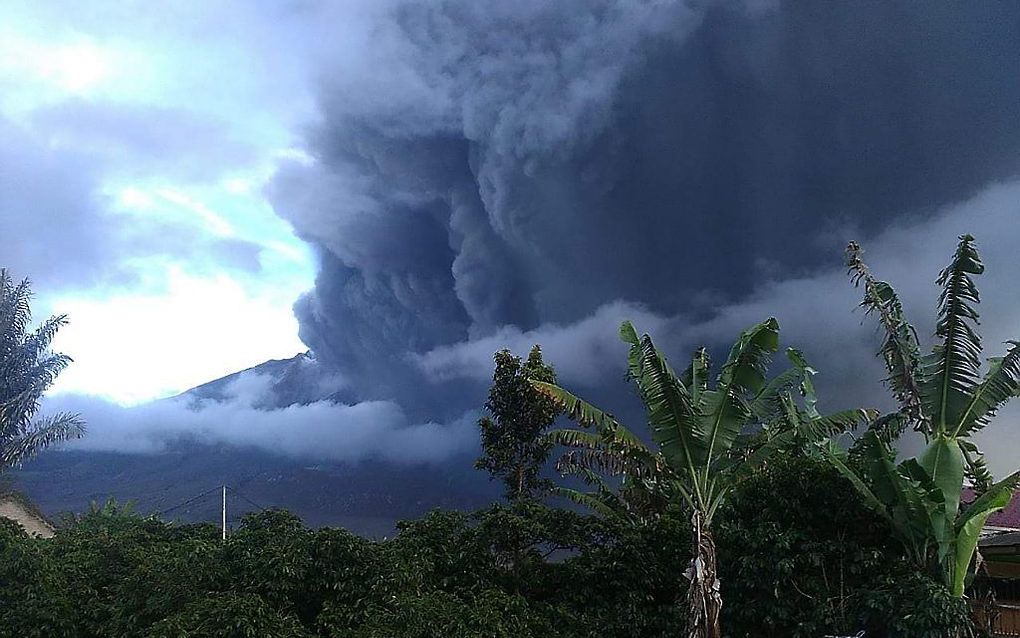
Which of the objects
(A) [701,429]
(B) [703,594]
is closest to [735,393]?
(A) [701,429]

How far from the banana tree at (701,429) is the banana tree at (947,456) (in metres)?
1.17

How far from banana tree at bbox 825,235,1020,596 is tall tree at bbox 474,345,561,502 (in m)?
8.11

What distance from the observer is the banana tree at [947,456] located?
10.1m

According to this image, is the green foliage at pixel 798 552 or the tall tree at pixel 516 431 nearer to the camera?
the green foliage at pixel 798 552

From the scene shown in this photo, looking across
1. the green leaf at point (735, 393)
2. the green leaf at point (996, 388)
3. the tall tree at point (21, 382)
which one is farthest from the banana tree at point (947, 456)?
the tall tree at point (21, 382)

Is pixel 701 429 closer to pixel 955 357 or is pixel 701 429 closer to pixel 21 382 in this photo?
pixel 955 357

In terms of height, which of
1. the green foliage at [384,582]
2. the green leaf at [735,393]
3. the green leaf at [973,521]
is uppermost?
the green leaf at [735,393]

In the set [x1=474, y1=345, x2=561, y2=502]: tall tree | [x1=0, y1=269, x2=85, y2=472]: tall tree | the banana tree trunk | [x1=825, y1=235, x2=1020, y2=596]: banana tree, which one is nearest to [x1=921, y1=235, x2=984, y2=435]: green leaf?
[x1=825, y1=235, x2=1020, y2=596]: banana tree

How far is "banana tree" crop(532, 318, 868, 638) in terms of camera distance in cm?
987

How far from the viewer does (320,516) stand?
119875mm

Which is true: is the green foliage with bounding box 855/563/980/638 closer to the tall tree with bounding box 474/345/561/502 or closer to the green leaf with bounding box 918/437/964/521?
the green leaf with bounding box 918/437/964/521

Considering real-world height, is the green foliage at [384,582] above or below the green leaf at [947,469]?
below

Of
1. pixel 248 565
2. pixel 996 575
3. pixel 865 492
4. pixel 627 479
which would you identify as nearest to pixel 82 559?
pixel 248 565

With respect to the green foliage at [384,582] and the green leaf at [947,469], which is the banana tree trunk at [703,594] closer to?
the green foliage at [384,582]
